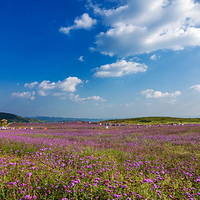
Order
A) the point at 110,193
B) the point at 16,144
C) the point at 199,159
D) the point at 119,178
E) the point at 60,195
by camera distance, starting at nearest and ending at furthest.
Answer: the point at 110,193 < the point at 60,195 < the point at 119,178 < the point at 199,159 < the point at 16,144

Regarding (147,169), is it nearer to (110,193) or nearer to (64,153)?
(110,193)

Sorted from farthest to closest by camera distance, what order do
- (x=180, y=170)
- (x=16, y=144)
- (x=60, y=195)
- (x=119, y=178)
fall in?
1. (x=16, y=144)
2. (x=180, y=170)
3. (x=119, y=178)
4. (x=60, y=195)

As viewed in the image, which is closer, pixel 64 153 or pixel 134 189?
pixel 134 189

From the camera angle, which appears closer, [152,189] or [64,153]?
[152,189]

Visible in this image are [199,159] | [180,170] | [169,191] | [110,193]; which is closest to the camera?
[110,193]

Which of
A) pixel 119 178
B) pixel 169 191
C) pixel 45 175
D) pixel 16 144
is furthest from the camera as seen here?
pixel 16 144

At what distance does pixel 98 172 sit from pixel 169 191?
5.95 feet

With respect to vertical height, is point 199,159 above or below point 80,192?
below

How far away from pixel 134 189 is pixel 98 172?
4.11 ft

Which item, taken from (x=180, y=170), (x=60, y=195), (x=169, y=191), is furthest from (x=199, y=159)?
(x=60, y=195)

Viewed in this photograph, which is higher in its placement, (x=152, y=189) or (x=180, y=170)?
(x=152, y=189)

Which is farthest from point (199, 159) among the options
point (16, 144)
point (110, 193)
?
point (16, 144)

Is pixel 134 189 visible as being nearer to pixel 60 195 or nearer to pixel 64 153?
pixel 60 195

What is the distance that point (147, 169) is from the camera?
18.7 ft
